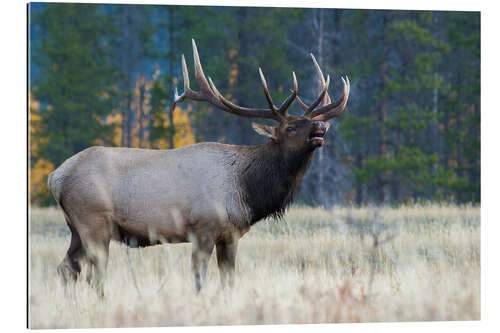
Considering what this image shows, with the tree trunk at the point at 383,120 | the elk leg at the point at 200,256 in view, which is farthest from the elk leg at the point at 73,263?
the tree trunk at the point at 383,120

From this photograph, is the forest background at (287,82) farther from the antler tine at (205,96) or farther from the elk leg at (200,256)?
the elk leg at (200,256)

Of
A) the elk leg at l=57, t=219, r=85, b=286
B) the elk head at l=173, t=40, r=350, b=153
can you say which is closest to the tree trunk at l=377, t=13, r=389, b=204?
the elk head at l=173, t=40, r=350, b=153

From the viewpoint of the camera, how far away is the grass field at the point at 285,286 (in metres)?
6.29

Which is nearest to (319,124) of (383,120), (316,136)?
(316,136)

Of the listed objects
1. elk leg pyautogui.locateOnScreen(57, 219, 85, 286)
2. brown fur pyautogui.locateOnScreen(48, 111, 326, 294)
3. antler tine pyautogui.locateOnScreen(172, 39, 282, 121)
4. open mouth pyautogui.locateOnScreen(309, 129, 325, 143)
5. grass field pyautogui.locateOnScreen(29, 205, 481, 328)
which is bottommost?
grass field pyautogui.locateOnScreen(29, 205, 481, 328)

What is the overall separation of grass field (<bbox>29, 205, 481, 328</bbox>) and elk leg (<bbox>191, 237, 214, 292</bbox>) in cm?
9

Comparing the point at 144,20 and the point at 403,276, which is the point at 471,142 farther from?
the point at 144,20

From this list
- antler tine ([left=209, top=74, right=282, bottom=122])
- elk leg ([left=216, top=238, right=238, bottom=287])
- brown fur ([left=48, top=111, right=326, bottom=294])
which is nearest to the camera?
brown fur ([left=48, top=111, right=326, bottom=294])

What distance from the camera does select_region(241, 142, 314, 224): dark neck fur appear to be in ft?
22.4

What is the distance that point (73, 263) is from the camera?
6715mm

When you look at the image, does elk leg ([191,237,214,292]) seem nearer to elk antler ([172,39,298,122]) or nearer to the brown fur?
the brown fur

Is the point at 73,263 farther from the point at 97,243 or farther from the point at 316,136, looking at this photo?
the point at 316,136

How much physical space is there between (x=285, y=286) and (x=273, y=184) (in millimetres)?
918

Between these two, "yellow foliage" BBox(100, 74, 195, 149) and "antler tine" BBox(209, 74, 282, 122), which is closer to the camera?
"antler tine" BBox(209, 74, 282, 122)
